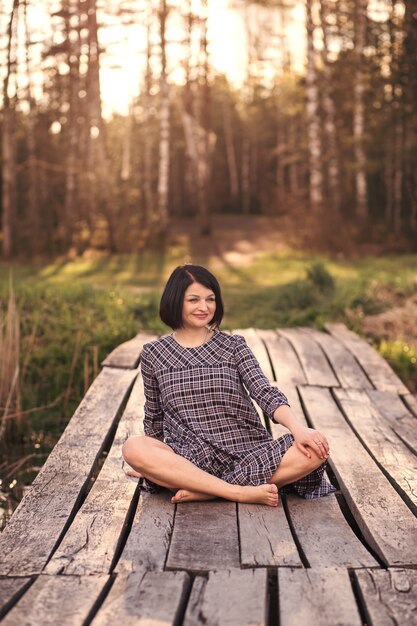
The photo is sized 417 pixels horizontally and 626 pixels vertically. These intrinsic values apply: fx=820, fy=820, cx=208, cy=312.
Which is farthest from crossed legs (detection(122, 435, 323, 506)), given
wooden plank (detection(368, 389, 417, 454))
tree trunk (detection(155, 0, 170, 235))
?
tree trunk (detection(155, 0, 170, 235))

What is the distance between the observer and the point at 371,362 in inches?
270

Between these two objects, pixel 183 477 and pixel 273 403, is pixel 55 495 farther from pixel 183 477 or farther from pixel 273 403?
pixel 273 403

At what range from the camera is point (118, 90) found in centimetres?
3519

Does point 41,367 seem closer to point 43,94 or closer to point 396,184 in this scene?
point 396,184

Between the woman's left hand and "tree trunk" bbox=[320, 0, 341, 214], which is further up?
"tree trunk" bbox=[320, 0, 341, 214]

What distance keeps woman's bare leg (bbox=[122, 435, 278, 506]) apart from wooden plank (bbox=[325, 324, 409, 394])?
112 inches

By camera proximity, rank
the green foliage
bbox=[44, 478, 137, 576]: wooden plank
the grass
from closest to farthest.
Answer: bbox=[44, 478, 137, 576]: wooden plank < the grass < the green foliage

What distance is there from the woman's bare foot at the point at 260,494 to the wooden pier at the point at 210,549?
0.04m

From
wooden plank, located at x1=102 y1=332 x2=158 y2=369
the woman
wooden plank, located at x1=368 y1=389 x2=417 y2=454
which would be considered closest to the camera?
the woman

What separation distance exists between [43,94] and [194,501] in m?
23.6

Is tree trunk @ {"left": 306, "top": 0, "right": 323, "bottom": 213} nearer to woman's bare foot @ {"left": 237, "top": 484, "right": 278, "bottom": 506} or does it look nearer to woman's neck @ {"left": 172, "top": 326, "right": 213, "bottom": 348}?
woman's neck @ {"left": 172, "top": 326, "right": 213, "bottom": 348}

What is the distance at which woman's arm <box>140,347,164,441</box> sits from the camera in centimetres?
382

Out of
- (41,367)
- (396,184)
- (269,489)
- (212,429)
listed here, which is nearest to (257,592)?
(269,489)

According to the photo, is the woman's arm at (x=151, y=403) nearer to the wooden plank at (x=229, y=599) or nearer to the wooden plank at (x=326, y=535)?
the wooden plank at (x=326, y=535)
